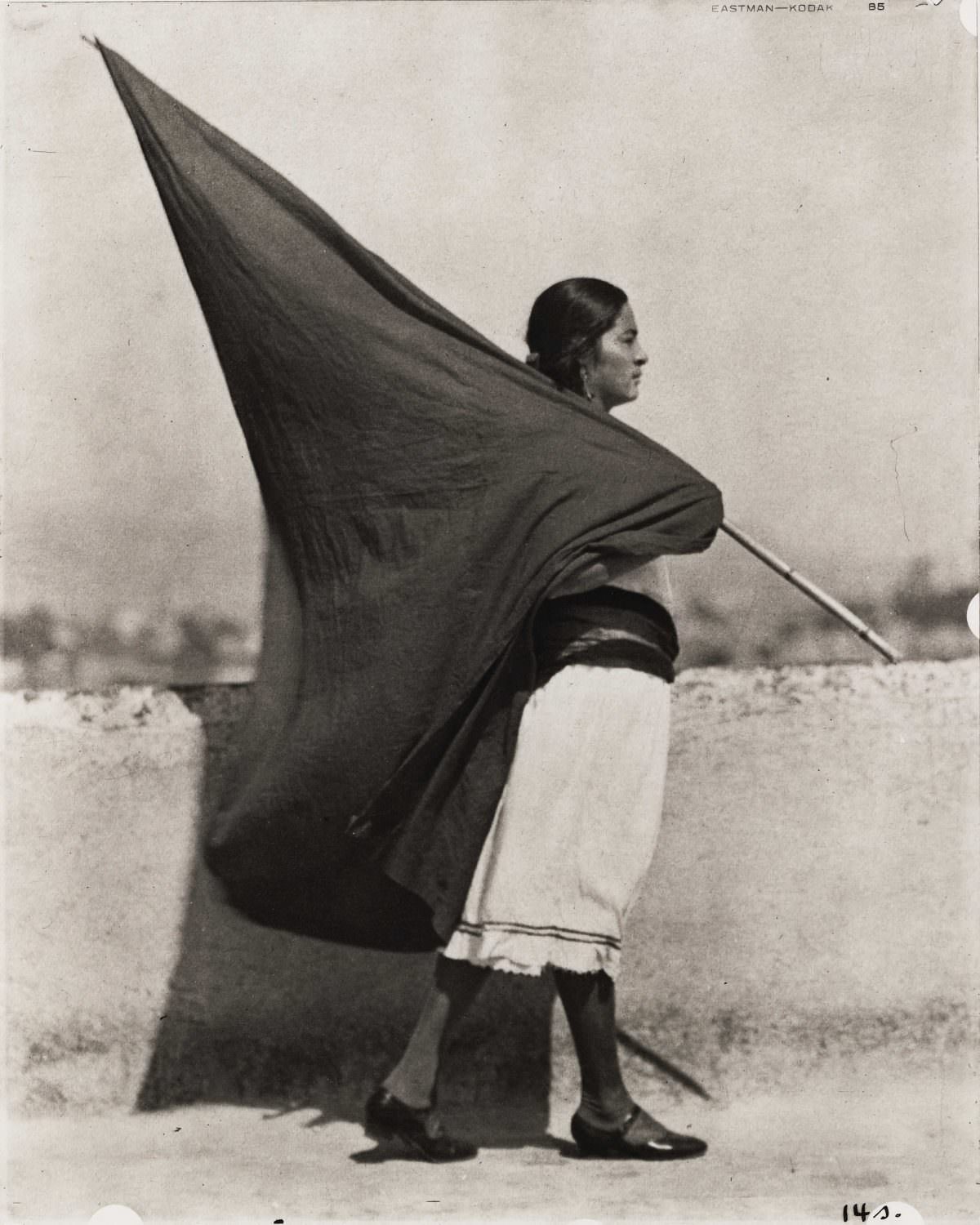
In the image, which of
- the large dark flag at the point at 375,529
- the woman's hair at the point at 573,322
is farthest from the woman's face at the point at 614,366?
the large dark flag at the point at 375,529

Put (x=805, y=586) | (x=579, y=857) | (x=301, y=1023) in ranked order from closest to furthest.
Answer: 1. (x=579, y=857)
2. (x=805, y=586)
3. (x=301, y=1023)

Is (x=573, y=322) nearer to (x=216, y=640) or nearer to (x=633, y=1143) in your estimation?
(x=216, y=640)

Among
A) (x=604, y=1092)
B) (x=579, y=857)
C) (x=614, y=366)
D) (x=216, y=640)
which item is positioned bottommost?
(x=604, y=1092)

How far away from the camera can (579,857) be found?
3131 mm

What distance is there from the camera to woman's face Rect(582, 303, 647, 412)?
3402 mm

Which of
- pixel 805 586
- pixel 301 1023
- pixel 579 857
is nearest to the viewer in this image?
pixel 579 857

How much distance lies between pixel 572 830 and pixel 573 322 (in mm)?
990

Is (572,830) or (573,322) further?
(573,322)

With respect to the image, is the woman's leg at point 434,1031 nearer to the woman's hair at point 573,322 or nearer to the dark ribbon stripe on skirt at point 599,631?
the dark ribbon stripe on skirt at point 599,631

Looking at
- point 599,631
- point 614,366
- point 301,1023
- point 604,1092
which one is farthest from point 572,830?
point 614,366

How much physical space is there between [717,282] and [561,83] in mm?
537

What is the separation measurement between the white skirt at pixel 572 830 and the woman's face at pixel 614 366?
0.57m

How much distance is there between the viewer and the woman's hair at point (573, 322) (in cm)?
→ 339

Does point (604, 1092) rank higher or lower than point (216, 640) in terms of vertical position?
lower
